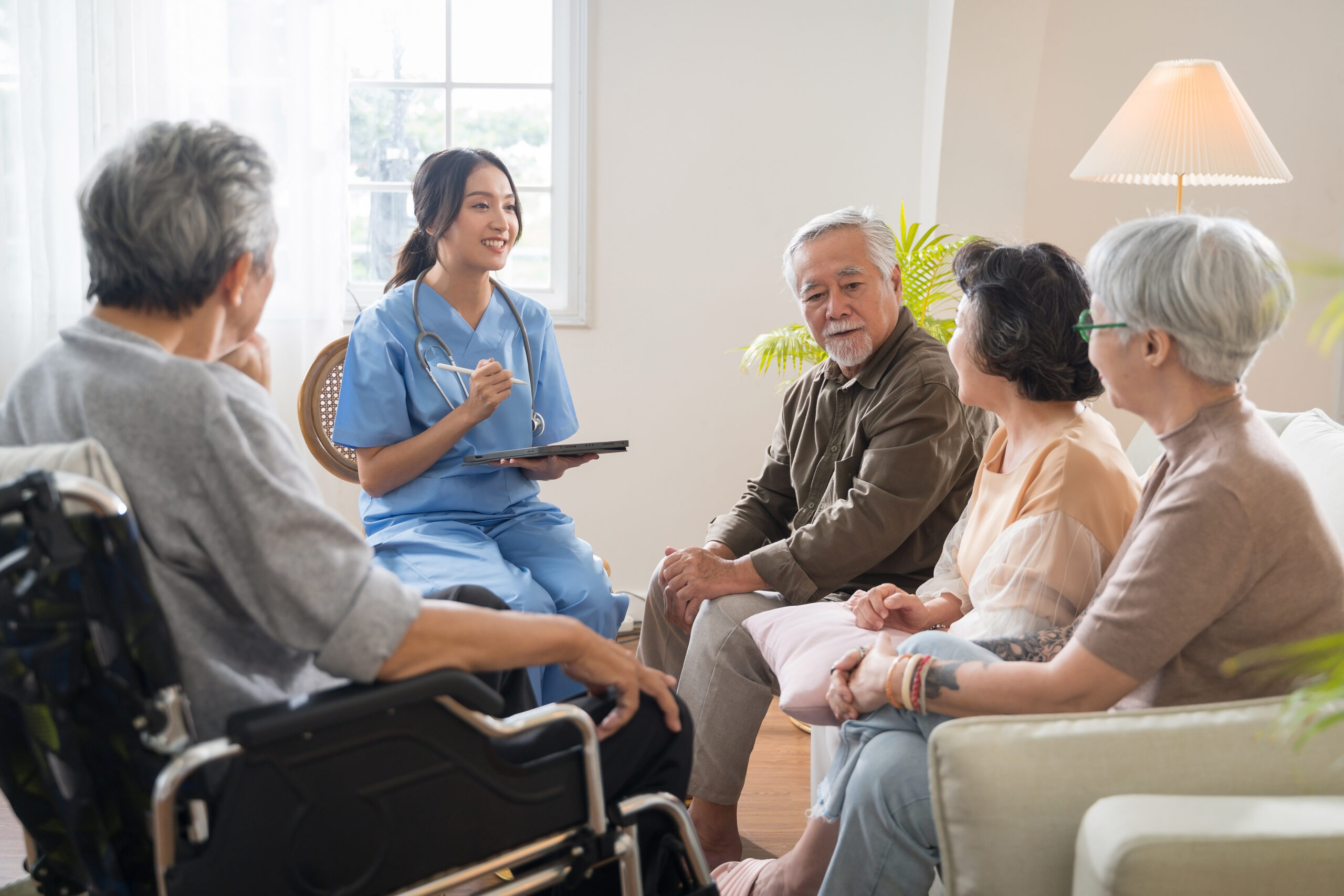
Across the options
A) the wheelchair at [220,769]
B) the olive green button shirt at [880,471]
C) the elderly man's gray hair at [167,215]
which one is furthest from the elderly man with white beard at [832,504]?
the elderly man's gray hair at [167,215]

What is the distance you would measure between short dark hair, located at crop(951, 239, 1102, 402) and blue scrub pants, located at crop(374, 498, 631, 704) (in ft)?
2.93

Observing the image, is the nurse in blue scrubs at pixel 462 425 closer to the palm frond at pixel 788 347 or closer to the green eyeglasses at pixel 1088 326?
→ the palm frond at pixel 788 347

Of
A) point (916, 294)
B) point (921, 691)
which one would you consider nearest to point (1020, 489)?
point (921, 691)

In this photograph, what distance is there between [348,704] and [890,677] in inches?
25.6

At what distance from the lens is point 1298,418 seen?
1.68 m

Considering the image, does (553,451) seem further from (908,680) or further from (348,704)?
(348,704)

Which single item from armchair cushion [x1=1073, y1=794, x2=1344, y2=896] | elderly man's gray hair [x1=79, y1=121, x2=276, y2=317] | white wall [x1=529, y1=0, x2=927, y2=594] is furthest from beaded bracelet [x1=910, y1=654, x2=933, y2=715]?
white wall [x1=529, y1=0, x2=927, y2=594]

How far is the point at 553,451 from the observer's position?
191 cm

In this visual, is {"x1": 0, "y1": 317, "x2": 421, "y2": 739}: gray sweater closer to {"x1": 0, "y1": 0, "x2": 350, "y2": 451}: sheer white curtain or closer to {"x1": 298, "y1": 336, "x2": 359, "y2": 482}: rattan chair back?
{"x1": 298, "y1": 336, "x2": 359, "y2": 482}: rattan chair back

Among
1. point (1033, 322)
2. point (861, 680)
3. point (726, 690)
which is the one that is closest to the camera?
point (861, 680)

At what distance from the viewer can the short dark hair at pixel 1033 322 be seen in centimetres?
146

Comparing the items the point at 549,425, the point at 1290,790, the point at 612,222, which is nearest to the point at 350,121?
the point at 612,222

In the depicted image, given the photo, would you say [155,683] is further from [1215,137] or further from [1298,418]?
[1215,137]

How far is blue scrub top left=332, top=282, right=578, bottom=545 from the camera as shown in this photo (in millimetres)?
2061
